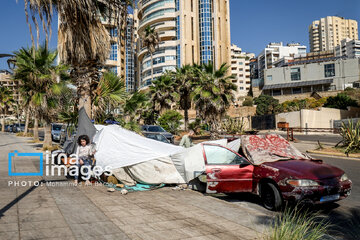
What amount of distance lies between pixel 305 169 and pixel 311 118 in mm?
40726

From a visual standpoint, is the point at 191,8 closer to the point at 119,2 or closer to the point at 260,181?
the point at 119,2

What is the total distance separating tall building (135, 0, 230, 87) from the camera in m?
76.2

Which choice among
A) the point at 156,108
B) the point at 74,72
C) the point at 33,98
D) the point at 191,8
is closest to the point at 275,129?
the point at 156,108

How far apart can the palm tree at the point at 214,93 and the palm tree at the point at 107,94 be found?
12221 mm

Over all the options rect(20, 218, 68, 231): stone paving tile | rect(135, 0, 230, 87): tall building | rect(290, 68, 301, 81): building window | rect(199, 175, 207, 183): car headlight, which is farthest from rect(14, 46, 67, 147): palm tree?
rect(290, 68, 301, 81): building window

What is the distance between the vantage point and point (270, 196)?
6.36m

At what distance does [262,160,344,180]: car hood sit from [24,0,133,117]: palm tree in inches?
256

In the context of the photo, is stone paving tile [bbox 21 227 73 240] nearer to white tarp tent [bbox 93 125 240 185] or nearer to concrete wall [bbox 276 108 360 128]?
Answer: white tarp tent [bbox 93 125 240 185]

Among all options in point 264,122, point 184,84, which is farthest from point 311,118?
point 184,84

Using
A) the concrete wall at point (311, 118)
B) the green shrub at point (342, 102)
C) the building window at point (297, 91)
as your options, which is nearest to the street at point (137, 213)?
the concrete wall at point (311, 118)

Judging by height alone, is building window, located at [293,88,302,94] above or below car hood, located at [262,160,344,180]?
above

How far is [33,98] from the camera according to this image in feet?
59.0

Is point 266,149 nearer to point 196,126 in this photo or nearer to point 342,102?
point 196,126

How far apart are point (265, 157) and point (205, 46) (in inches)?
3010
